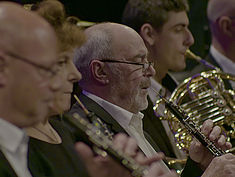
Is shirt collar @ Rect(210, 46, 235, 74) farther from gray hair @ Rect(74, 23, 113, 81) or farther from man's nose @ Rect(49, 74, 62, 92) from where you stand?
man's nose @ Rect(49, 74, 62, 92)

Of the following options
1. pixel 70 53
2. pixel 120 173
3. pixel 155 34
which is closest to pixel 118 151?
pixel 120 173

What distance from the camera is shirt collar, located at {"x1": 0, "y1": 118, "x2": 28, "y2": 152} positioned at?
149 cm

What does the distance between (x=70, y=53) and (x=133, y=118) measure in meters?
0.84

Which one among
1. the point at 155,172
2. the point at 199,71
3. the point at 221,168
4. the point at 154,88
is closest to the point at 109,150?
the point at 155,172

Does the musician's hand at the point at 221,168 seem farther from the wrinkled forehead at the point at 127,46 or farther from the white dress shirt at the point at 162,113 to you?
the white dress shirt at the point at 162,113

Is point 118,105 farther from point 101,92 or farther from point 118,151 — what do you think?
point 118,151

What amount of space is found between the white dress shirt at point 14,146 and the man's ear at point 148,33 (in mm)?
1933

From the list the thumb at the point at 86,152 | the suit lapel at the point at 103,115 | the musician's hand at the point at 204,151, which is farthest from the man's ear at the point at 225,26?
the thumb at the point at 86,152

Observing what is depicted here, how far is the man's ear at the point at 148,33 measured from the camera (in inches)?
140

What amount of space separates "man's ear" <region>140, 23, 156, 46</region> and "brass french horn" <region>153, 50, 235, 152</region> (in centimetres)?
32

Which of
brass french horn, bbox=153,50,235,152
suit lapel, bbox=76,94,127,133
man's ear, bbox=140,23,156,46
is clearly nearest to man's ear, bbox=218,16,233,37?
brass french horn, bbox=153,50,235,152

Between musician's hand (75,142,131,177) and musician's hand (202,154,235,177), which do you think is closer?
musician's hand (75,142,131,177)

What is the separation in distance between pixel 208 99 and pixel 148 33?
54 centimetres

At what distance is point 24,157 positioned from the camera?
1.67m
